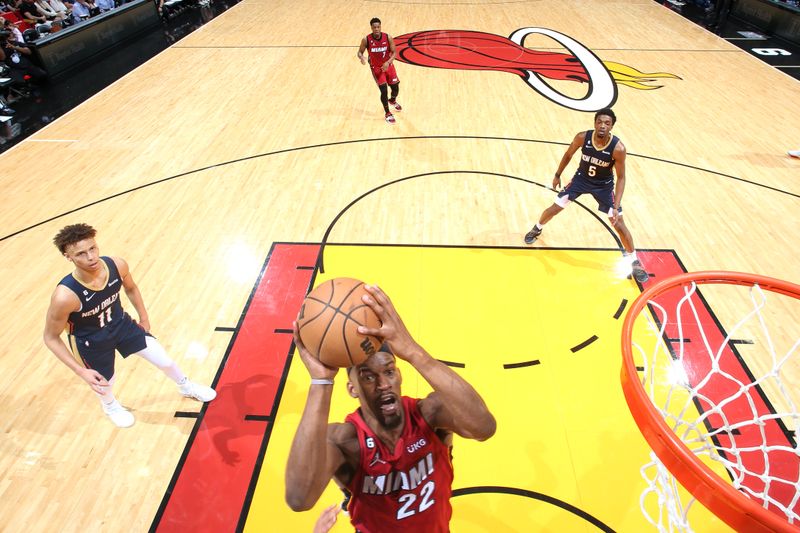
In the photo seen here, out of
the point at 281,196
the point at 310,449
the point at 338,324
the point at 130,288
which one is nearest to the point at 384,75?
the point at 281,196

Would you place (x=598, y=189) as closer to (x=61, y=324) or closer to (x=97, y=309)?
(x=97, y=309)

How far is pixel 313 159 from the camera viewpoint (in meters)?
7.61

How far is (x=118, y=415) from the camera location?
13.0 ft

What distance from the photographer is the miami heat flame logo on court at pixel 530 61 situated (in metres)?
9.73

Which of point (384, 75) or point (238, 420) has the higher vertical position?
point (384, 75)

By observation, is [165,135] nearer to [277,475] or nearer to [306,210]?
[306,210]

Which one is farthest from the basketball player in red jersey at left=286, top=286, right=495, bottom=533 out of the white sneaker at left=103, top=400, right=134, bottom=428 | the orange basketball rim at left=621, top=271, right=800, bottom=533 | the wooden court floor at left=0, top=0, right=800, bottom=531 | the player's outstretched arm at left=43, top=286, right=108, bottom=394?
the white sneaker at left=103, top=400, right=134, bottom=428

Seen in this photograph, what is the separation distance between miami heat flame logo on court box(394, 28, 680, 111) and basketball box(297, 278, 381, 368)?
329 inches

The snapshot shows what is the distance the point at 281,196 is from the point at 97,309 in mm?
3681

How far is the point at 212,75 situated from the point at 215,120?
2.57 meters

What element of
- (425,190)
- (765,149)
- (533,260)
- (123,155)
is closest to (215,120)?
(123,155)

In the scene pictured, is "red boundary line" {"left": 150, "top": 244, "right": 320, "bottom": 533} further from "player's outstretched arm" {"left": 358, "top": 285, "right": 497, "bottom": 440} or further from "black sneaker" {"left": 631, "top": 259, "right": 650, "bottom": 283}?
"black sneaker" {"left": 631, "top": 259, "right": 650, "bottom": 283}

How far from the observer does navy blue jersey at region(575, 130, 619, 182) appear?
4969mm

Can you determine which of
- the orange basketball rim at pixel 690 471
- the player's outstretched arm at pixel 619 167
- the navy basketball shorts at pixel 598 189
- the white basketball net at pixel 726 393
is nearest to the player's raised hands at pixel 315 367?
the orange basketball rim at pixel 690 471
